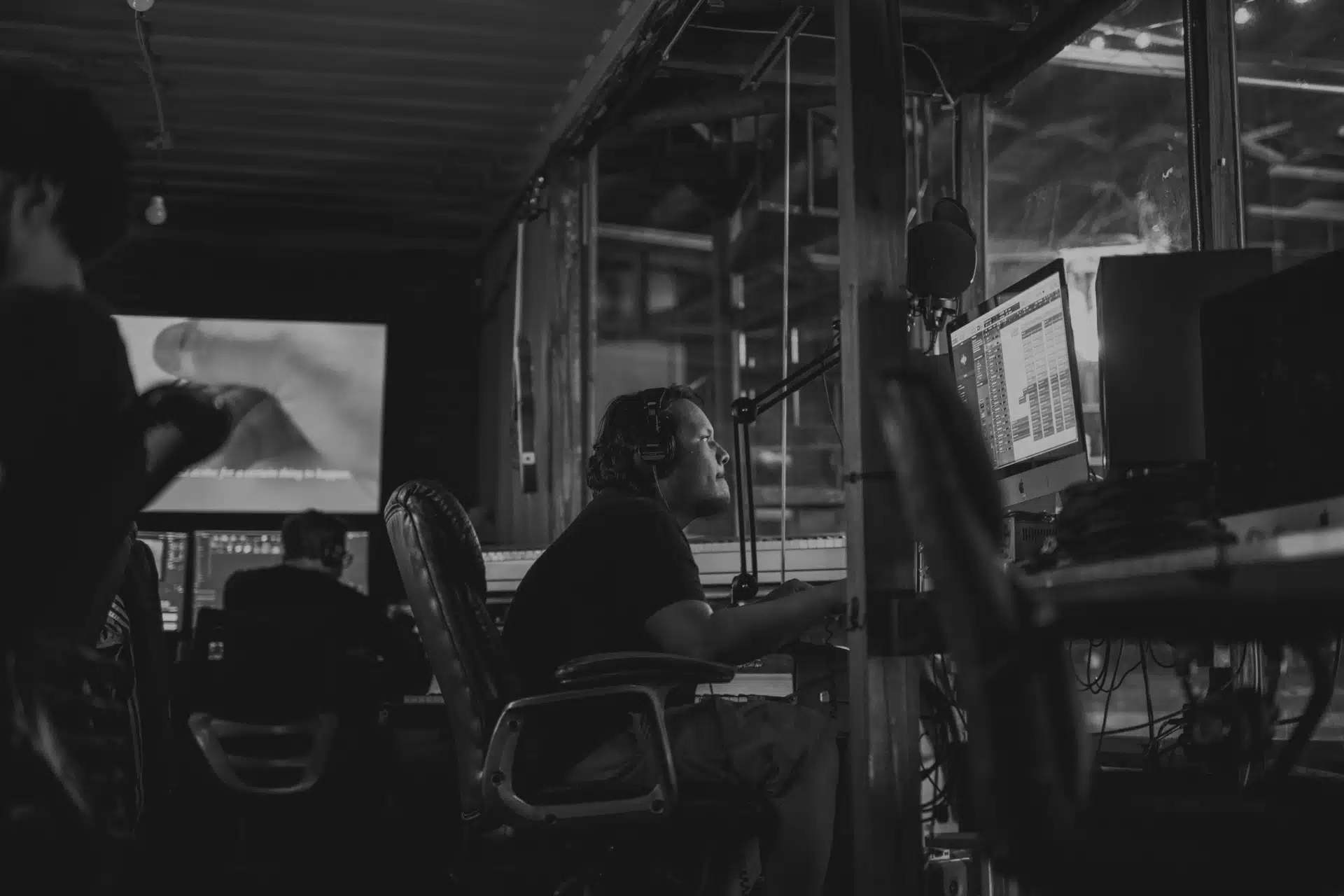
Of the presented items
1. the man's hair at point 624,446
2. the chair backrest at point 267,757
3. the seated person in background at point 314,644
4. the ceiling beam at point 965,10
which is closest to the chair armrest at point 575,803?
the man's hair at point 624,446

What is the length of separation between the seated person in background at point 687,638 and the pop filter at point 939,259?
646mm

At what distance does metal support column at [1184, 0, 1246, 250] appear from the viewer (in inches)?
135

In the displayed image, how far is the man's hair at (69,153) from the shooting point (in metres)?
1.70

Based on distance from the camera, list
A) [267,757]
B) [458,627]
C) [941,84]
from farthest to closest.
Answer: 1. [267,757]
2. [941,84]
3. [458,627]

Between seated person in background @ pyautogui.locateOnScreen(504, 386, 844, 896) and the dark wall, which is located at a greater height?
the dark wall

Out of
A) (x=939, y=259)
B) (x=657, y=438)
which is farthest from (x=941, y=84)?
(x=657, y=438)

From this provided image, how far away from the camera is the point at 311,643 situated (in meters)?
4.21

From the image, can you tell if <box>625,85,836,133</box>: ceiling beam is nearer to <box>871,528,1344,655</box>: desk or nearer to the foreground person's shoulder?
the foreground person's shoulder

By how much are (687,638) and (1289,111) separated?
2.41 meters

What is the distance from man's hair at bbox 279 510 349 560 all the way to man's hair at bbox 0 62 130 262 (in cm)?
330

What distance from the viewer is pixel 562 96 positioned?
5.45 meters

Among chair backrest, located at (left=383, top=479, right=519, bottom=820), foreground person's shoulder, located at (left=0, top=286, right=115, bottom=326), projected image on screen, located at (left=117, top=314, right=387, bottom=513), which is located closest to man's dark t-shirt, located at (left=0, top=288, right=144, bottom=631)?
foreground person's shoulder, located at (left=0, top=286, right=115, bottom=326)

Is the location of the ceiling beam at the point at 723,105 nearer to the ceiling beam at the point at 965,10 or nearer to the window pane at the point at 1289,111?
the ceiling beam at the point at 965,10

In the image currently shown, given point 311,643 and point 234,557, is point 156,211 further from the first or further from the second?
point 311,643
